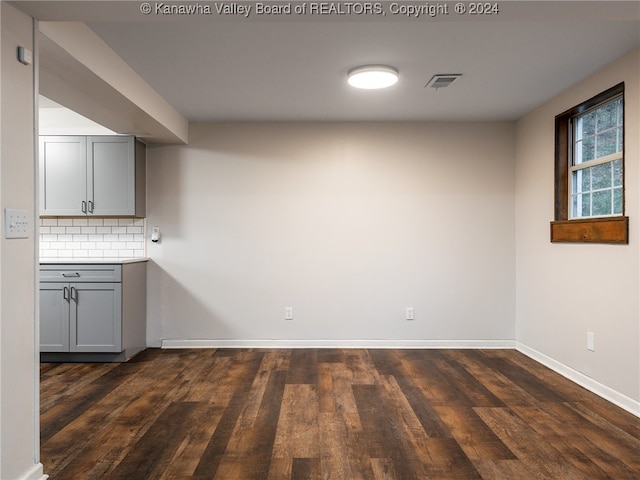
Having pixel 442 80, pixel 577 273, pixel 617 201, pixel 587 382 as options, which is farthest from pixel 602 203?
pixel 442 80

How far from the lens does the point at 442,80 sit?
3.43 metres

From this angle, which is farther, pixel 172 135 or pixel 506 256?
pixel 506 256

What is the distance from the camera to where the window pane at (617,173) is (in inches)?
127

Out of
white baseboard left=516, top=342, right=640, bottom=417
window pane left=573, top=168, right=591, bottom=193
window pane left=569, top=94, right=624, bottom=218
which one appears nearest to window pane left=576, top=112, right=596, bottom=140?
window pane left=569, top=94, right=624, bottom=218

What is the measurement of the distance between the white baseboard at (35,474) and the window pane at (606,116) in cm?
404

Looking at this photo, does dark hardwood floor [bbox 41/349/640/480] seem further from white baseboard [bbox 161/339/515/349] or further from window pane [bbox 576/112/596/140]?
window pane [bbox 576/112/596/140]

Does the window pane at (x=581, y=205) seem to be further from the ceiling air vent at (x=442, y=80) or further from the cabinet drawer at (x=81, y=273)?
the cabinet drawer at (x=81, y=273)

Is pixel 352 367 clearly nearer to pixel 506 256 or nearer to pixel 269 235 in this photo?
pixel 269 235

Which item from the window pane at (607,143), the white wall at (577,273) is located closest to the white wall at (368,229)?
the white wall at (577,273)

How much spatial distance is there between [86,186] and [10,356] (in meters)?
2.87

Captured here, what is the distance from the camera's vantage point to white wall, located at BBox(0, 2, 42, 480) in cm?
185

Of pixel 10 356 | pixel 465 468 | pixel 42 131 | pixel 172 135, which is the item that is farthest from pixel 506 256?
pixel 42 131

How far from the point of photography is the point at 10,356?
189 centimetres

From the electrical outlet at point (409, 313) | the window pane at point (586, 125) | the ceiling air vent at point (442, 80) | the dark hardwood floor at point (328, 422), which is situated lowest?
the dark hardwood floor at point (328, 422)
